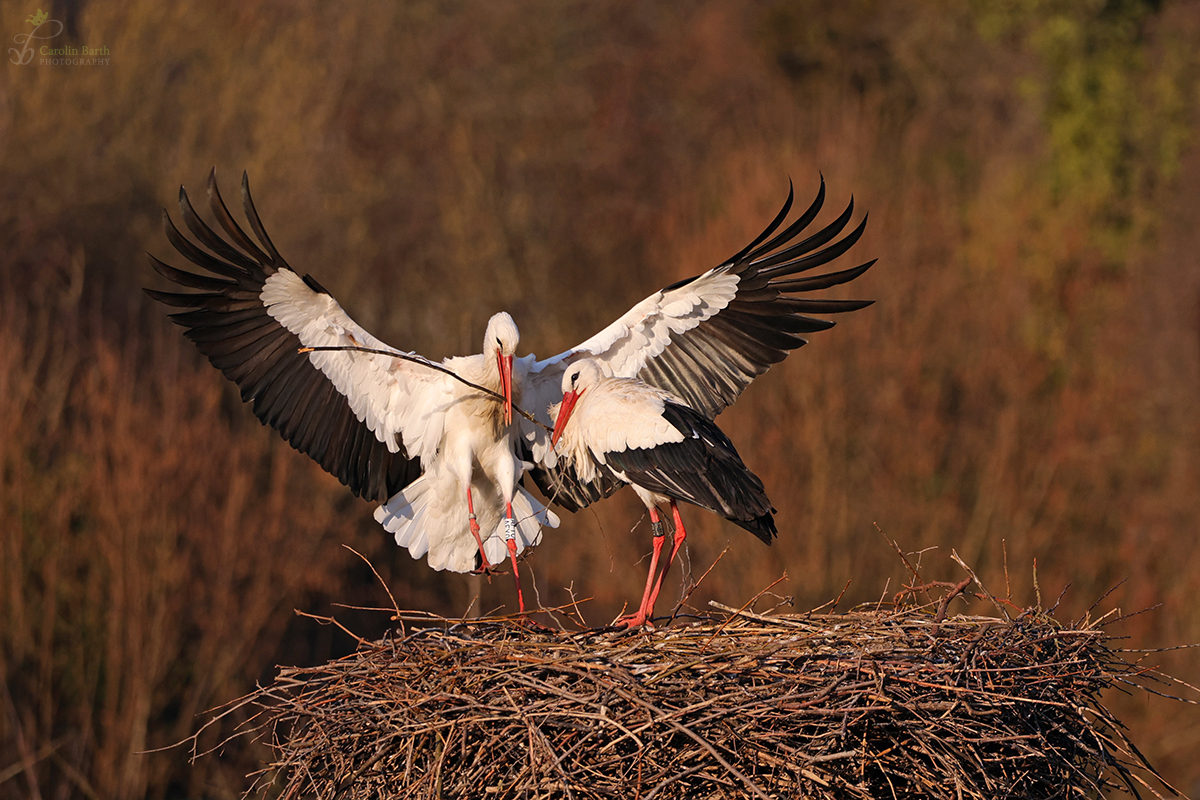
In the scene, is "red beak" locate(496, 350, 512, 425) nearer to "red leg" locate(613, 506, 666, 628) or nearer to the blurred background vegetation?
"red leg" locate(613, 506, 666, 628)

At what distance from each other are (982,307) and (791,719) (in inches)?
430

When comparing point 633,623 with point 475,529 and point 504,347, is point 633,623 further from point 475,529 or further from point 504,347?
point 504,347

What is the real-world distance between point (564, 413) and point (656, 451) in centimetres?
54

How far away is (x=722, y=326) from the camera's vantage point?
5.96 m

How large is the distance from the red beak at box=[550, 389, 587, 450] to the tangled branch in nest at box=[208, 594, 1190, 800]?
1.12 meters

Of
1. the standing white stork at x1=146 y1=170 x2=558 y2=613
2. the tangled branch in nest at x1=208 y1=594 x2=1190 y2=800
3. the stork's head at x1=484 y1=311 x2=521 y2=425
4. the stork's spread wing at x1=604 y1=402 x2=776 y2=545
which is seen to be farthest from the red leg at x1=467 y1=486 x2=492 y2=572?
the tangled branch in nest at x1=208 y1=594 x2=1190 y2=800

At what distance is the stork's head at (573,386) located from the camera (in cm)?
550

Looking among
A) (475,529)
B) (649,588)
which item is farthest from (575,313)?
(649,588)

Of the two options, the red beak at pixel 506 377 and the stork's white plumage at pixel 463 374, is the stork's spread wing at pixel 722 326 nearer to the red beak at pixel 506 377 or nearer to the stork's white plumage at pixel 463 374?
the stork's white plumage at pixel 463 374

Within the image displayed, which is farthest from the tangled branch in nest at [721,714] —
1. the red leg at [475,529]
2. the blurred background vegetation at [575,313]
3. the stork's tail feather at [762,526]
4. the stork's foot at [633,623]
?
the blurred background vegetation at [575,313]

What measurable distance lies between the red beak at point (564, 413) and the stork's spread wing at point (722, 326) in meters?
0.36

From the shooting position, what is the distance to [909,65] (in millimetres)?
18719

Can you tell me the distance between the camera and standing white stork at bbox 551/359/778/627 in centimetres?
502

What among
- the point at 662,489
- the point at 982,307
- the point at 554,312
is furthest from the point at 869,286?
the point at 662,489
